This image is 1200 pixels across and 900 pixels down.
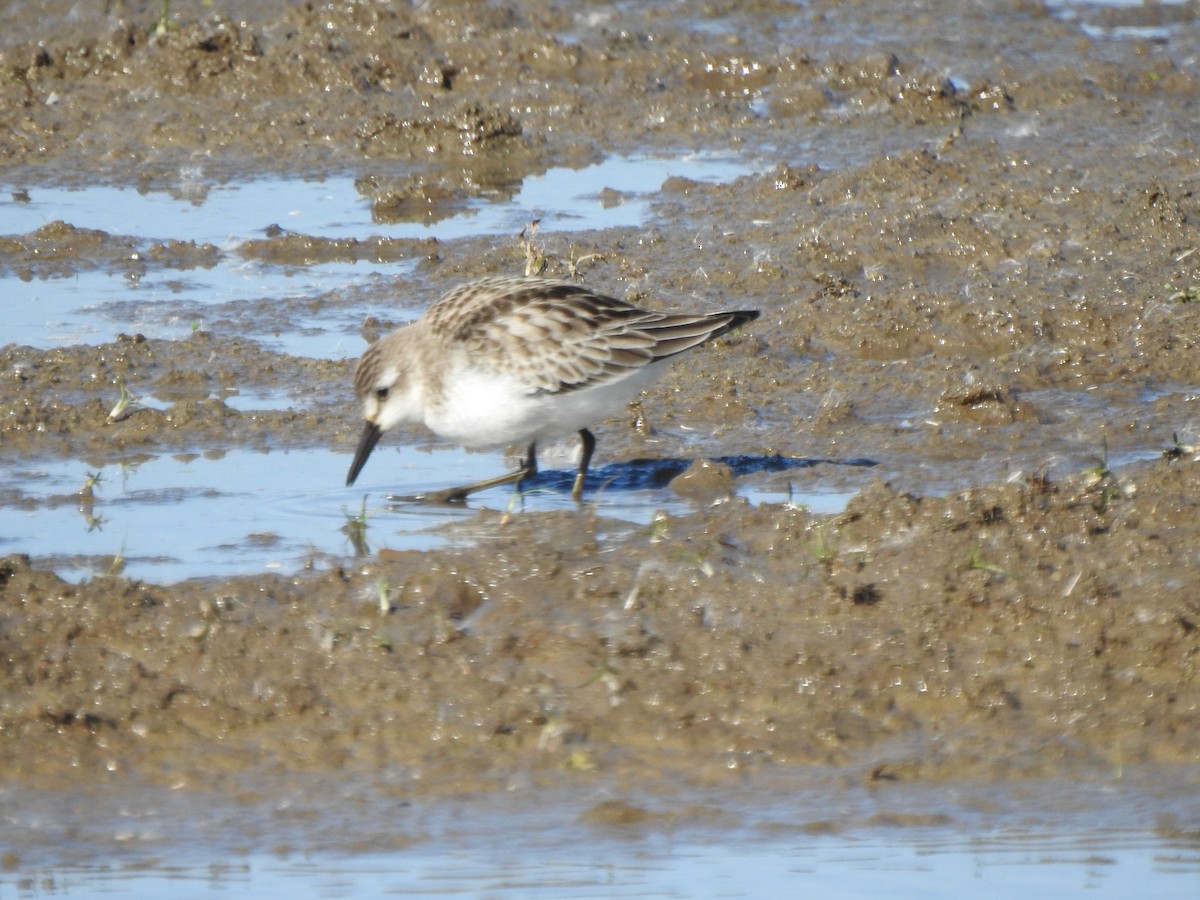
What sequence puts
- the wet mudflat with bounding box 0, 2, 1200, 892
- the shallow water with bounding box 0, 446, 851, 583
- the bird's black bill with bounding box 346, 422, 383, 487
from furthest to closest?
the bird's black bill with bounding box 346, 422, 383, 487, the shallow water with bounding box 0, 446, 851, 583, the wet mudflat with bounding box 0, 2, 1200, 892

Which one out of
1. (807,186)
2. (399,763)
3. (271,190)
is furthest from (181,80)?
(399,763)

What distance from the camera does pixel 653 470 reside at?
344 inches

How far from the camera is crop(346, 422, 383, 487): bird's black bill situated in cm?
827

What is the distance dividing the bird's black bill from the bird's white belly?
30 centimetres

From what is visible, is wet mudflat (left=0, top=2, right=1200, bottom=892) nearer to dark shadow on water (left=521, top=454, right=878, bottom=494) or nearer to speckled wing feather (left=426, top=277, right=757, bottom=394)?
dark shadow on water (left=521, top=454, right=878, bottom=494)

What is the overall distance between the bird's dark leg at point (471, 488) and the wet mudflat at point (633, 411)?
0.34 ft

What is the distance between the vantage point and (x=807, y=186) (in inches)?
493

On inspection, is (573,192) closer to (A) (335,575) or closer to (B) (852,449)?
(B) (852,449)

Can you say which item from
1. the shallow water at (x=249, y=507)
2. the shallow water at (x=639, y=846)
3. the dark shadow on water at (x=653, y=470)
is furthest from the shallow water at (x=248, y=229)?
the shallow water at (x=639, y=846)

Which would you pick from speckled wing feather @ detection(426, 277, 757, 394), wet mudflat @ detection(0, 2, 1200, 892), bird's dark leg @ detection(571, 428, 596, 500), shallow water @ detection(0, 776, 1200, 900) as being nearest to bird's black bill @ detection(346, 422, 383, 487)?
wet mudflat @ detection(0, 2, 1200, 892)

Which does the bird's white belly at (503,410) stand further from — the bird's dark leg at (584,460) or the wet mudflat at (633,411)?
the wet mudflat at (633,411)

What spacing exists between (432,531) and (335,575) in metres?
0.91

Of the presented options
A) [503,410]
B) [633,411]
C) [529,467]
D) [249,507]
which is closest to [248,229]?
[633,411]

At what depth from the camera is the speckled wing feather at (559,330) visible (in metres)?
8.12
